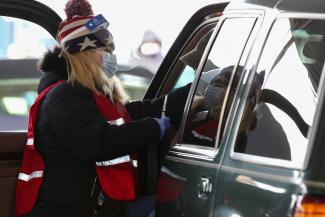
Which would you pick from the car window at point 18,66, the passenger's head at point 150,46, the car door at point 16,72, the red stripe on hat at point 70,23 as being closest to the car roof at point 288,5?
the red stripe on hat at point 70,23

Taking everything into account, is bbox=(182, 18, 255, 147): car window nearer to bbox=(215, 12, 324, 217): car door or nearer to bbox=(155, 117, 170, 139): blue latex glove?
bbox=(155, 117, 170, 139): blue latex glove

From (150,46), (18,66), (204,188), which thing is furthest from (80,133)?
(150,46)

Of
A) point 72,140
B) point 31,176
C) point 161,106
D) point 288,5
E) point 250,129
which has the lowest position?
point 31,176

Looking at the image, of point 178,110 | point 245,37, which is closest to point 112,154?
point 178,110

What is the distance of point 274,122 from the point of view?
2.46 metres

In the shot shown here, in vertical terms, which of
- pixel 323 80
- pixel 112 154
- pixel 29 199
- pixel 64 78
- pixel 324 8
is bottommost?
pixel 29 199

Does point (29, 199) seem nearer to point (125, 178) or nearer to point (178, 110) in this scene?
point (125, 178)

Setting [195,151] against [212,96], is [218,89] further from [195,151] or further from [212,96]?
[195,151]

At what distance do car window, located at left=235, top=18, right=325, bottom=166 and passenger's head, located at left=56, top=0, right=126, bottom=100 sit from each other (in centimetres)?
99

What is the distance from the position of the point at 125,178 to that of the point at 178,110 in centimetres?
45

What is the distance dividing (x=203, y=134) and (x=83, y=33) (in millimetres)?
816

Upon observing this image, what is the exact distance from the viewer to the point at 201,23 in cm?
383

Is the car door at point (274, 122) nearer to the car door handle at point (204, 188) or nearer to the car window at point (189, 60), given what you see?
the car door handle at point (204, 188)

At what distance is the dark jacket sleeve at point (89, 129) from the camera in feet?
10.4
